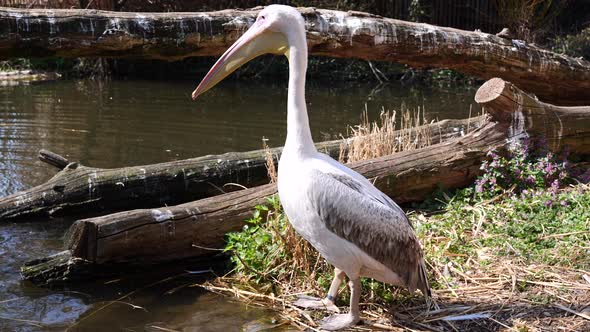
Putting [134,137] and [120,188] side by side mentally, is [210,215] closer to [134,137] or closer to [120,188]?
[120,188]

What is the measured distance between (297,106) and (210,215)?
142cm

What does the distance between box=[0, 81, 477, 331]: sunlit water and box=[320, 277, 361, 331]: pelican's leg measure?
566mm

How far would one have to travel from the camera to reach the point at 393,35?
711cm

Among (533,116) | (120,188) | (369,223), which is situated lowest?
(120,188)

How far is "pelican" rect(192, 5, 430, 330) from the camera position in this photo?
4082 mm

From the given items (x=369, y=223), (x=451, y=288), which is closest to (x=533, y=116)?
(x=451, y=288)

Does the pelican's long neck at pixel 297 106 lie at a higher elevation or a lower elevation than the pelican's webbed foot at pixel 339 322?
higher

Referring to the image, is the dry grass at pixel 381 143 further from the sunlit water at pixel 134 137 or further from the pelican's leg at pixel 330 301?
the sunlit water at pixel 134 137

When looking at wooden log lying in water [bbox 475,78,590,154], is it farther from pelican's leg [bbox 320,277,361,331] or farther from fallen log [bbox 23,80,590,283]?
pelican's leg [bbox 320,277,361,331]

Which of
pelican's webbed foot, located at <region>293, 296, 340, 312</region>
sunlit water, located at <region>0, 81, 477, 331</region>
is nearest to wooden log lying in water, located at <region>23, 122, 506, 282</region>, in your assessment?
sunlit water, located at <region>0, 81, 477, 331</region>

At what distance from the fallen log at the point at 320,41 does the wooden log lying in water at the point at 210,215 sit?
1.44 metres

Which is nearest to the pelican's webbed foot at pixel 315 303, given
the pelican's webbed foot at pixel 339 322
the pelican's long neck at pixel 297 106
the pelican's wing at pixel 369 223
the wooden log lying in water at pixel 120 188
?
the pelican's webbed foot at pixel 339 322

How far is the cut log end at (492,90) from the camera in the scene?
6012 millimetres

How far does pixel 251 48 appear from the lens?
441 cm
